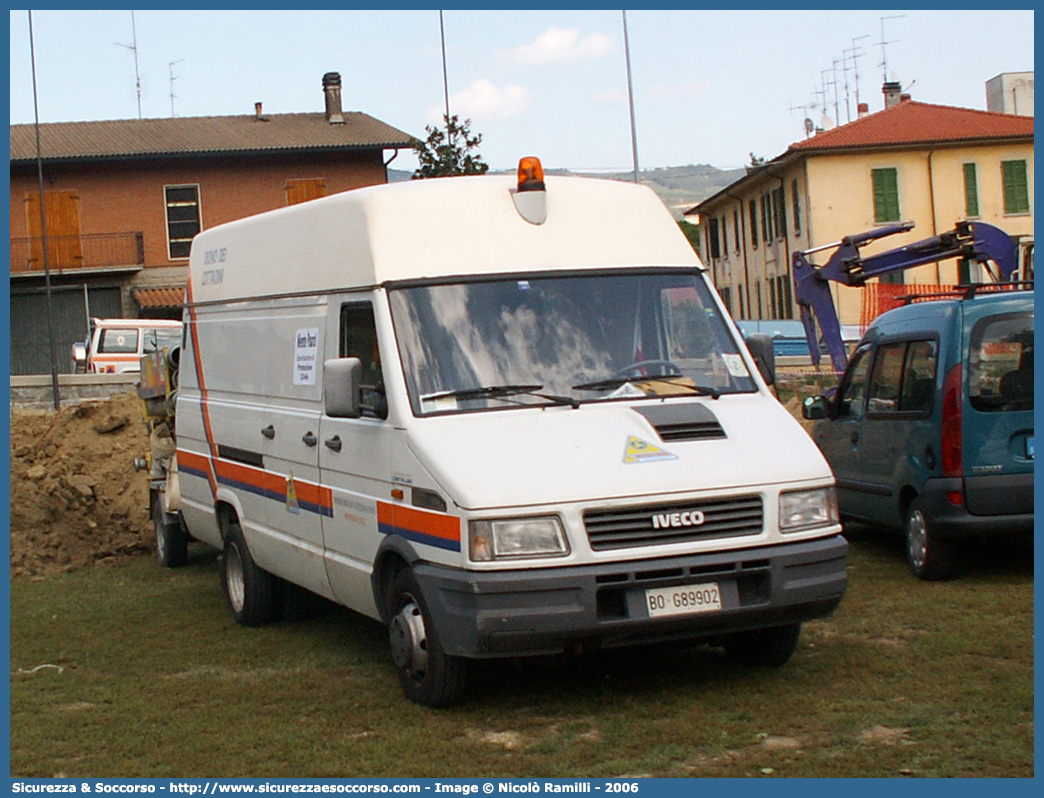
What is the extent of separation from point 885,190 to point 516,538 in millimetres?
43232

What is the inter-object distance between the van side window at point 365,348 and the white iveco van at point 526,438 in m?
0.02

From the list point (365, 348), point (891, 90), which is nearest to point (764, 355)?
point (365, 348)

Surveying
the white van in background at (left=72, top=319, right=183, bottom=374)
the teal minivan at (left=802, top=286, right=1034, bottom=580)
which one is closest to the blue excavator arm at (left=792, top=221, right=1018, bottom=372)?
the teal minivan at (left=802, top=286, right=1034, bottom=580)

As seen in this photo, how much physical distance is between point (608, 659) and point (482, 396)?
1.80 meters

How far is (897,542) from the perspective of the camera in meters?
12.2

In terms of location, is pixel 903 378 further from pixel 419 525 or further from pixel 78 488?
pixel 78 488

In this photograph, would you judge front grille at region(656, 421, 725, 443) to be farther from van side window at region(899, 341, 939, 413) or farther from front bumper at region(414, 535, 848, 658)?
van side window at region(899, 341, 939, 413)

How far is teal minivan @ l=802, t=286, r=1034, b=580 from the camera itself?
31.2 feet

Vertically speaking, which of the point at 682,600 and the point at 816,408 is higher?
the point at 816,408

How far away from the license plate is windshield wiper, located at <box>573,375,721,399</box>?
1.16 m

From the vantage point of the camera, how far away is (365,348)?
7664 millimetres
